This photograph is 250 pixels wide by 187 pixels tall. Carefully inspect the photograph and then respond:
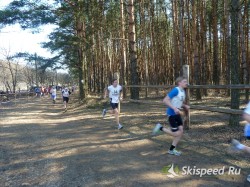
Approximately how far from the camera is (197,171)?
16.0 feet

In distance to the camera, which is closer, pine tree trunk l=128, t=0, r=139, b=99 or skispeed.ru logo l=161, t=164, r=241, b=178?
skispeed.ru logo l=161, t=164, r=241, b=178

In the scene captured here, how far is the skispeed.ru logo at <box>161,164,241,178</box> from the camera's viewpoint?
476 cm

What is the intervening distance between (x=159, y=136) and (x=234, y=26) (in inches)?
142

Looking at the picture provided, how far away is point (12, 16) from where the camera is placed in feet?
55.0

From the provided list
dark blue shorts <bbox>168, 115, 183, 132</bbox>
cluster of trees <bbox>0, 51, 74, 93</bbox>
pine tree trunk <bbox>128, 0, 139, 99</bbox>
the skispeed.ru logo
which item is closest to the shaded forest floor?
the skispeed.ru logo

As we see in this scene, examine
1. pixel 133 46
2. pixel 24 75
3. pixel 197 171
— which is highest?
pixel 24 75

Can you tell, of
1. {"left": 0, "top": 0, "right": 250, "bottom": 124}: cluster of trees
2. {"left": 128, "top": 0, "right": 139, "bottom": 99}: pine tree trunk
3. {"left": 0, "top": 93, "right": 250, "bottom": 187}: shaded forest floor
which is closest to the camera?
{"left": 0, "top": 93, "right": 250, "bottom": 187}: shaded forest floor

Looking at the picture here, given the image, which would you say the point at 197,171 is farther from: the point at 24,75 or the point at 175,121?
the point at 24,75

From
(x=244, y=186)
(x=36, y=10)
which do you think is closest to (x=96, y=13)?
(x=36, y=10)

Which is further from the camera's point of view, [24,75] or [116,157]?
[24,75]

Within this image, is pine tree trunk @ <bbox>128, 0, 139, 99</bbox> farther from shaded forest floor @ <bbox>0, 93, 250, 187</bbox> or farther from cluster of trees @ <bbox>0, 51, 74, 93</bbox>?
cluster of trees @ <bbox>0, 51, 74, 93</bbox>

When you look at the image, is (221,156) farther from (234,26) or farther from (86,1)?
(86,1)

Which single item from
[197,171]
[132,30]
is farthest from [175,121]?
[132,30]

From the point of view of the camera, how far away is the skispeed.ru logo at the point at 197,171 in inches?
187
